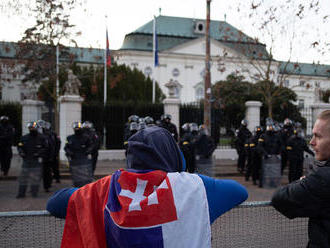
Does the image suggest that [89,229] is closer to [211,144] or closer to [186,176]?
[186,176]

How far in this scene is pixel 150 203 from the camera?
1.69m

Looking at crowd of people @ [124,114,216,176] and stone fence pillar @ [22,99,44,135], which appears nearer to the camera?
crowd of people @ [124,114,216,176]

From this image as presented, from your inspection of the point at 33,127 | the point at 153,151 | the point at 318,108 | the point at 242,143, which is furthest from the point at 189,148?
the point at 153,151

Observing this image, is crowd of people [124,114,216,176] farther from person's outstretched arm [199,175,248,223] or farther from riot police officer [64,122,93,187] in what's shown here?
person's outstretched arm [199,175,248,223]

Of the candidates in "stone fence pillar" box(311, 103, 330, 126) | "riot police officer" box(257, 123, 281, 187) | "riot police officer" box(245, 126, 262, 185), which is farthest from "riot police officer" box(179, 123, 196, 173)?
"stone fence pillar" box(311, 103, 330, 126)

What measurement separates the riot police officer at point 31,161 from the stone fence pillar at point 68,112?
5.57m

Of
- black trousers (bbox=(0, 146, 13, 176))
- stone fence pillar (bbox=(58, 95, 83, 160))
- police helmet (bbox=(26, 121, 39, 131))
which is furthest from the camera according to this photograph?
stone fence pillar (bbox=(58, 95, 83, 160))

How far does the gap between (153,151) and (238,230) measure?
45.7 inches

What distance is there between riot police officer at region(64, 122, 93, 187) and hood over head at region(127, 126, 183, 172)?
7.16 m

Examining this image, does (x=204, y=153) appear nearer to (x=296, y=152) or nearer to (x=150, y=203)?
(x=296, y=152)

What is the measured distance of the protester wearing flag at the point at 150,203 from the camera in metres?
1.68

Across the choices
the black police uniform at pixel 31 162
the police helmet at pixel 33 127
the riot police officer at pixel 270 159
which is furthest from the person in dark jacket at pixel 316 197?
the riot police officer at pixel 270 159

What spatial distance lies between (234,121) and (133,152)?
54.5 feet

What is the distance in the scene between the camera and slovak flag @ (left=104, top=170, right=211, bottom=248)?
1.68 metres
